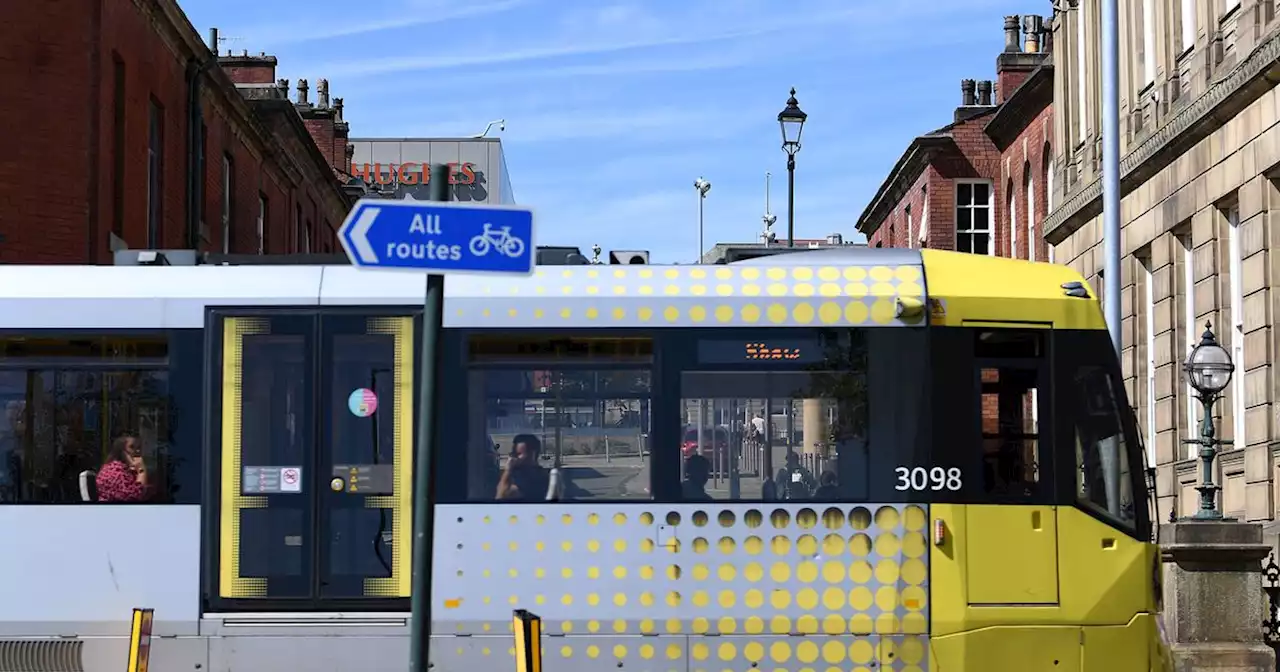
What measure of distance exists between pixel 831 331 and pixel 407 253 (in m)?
5.49

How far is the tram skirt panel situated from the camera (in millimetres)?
12477

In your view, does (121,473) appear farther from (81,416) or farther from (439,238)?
(439,238)

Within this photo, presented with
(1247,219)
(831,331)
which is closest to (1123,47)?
(1247,219)

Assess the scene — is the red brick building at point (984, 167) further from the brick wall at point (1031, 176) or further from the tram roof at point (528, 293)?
the tram roof at point (528, 293)

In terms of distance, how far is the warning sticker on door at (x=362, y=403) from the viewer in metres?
12.7

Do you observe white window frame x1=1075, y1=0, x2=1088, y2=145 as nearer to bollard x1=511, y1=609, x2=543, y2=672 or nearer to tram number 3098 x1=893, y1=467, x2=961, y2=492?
tram number 3098 x1=893, y1=467, x2=961, y2=492

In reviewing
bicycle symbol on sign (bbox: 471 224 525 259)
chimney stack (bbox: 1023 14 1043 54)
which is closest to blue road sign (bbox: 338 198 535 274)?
bicycle symbol on sign (bbox: 471 224 525 259)

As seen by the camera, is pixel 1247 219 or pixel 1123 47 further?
pixel 1123 47

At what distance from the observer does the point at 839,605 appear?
41.0ft

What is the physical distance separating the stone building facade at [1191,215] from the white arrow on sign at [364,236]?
15.7 metres

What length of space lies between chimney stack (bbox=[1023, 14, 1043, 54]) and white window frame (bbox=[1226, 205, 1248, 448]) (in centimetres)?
2762

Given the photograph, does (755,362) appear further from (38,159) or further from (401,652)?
(38,159)

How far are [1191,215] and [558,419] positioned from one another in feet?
63.3

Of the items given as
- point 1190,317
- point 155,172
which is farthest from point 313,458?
point 1190,317
